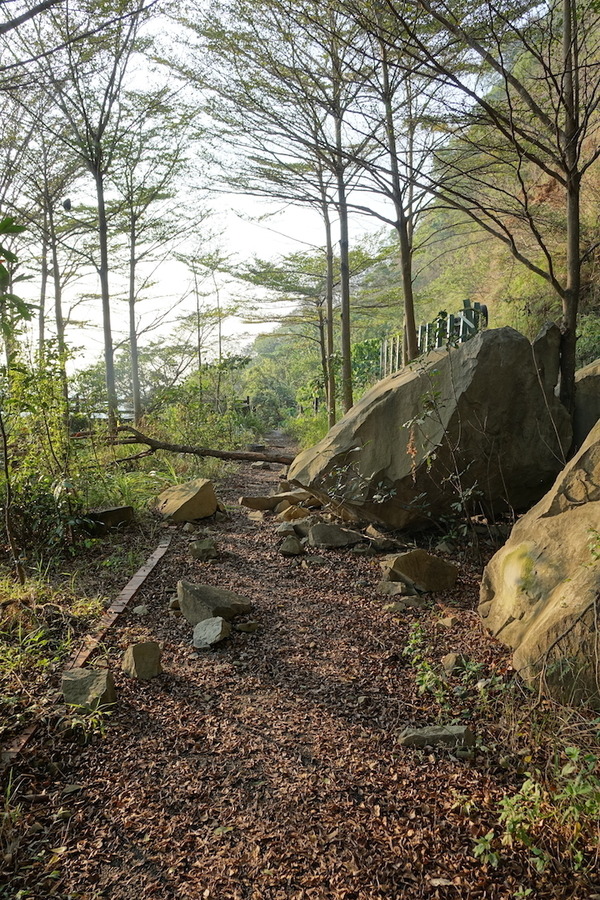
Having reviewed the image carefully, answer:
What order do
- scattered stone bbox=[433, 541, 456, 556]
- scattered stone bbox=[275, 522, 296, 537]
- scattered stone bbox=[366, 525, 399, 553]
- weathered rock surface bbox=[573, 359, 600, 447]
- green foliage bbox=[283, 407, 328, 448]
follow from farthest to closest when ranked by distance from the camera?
green foliage bbox=[283, 407, 328, 448]
scattered stone bbox=[275, 522, 296, 537]
scattered stone bbox=[366, 525, 399, 553]
scattered stone bbox=[433, 541, 456, 556]
weathered rock surface bbox=[573, 359, 600, 447]

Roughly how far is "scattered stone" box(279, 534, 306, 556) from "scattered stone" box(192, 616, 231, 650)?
1.35m

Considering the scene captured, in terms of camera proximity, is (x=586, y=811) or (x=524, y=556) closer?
(x=586, y=811)

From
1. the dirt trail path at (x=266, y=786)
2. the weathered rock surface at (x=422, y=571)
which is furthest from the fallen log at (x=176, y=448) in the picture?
the dirt trail path at (x=266, y=786)

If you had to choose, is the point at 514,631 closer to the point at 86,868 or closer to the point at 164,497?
the point at 86,868

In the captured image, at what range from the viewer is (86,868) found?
1.61 meters

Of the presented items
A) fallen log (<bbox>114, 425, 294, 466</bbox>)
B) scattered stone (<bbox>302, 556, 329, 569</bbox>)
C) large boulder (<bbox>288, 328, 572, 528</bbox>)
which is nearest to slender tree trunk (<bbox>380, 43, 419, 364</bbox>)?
large boulder (<bbox>288, 328, 572, 528</bbox>)

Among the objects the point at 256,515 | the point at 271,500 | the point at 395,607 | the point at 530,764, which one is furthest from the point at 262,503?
the point at 530,764

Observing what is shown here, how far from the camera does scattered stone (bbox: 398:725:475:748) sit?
211cm

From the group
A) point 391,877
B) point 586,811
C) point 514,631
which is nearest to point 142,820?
point 391,877

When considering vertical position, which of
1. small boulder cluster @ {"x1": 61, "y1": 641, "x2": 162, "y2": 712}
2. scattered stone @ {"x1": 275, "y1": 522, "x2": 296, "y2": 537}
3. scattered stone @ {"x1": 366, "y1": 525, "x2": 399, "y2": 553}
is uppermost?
scattered stone @ {"x1": 275, "y1": 522, "x2": 296, "y2": 537}

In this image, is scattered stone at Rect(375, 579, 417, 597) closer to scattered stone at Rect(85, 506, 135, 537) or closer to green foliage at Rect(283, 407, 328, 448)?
scattered stone at Rect(85, 506, 135, 537)

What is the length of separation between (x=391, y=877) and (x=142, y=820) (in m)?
0.79

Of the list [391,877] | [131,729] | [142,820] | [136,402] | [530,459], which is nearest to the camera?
[391,877]

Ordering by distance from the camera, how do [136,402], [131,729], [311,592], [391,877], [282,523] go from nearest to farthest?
[391,877], [131,729], [311,592], [282,523], [136,402]
